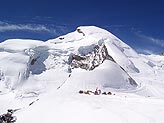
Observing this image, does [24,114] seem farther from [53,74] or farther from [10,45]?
[10,45]

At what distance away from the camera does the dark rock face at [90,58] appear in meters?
94.1

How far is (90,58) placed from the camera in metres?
96.7

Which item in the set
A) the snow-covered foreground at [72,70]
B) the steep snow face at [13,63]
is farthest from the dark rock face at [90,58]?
the steep snow face at [13,63]

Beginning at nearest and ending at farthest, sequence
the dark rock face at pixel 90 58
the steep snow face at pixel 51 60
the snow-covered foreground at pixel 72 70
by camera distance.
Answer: the snow-covered foreground at pixel 72 70 < the steep snow face at pixel 51 60 < the dark rock face at pixel 90 58

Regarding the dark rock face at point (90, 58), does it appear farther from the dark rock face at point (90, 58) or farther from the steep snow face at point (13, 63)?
the steep snow face at point (13, 63)

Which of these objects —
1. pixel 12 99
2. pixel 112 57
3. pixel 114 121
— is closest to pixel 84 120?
pixel 114 121

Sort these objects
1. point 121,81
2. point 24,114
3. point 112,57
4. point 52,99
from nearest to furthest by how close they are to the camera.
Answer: point 24,114 → point 52,99 → point 121,81 → point 112,57

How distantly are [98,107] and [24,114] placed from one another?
6.94 meters

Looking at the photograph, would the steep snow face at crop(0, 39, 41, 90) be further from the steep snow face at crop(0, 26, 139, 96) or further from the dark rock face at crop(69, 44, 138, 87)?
the dark rock face at crop(69, 44, 138, 87)

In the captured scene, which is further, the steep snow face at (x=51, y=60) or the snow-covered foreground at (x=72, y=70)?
the steep snow face at (x=51, y=60)

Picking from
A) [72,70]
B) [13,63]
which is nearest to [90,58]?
[72,70]

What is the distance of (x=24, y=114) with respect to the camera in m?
31.3

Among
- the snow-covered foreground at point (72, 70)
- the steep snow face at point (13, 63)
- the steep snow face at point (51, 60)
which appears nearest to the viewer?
the snow-covered foreground at point (72, 70)

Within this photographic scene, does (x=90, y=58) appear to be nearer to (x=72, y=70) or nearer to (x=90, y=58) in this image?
(x=90, y=58)
